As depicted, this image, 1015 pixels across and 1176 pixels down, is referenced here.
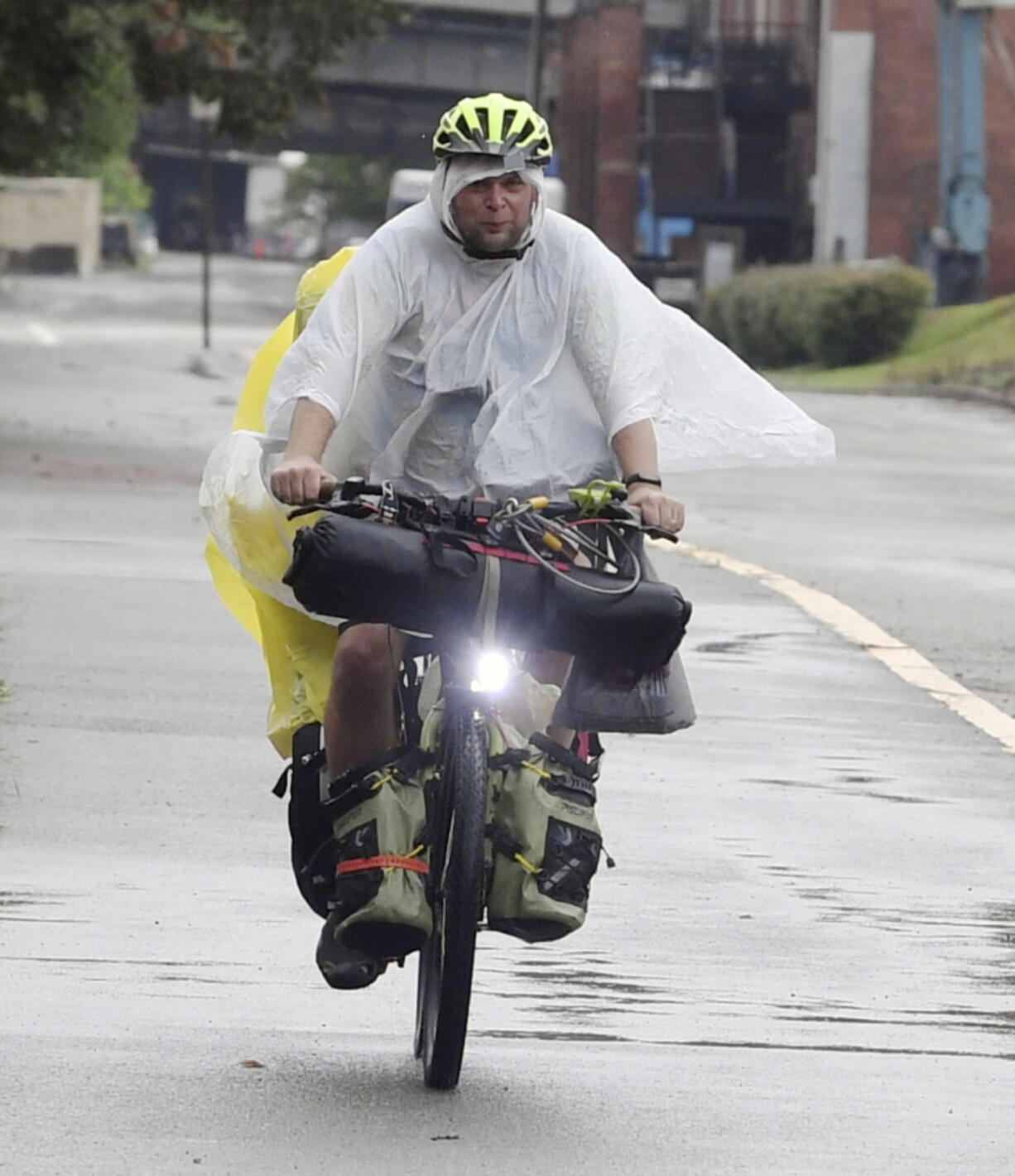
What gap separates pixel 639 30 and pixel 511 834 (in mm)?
67630

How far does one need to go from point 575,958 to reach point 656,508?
5.18ft

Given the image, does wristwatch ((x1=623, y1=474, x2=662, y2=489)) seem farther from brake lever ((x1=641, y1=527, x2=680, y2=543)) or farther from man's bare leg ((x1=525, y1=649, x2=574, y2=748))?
man's bare leg ((x1=525, y1=649, x2=574, y2=748))

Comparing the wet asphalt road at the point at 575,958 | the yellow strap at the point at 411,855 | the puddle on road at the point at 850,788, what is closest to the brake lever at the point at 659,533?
the yellow strap at the point at 411,855

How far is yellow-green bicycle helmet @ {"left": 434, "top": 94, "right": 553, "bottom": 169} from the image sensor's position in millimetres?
5594

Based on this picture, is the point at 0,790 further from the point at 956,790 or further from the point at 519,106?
the point at 519,106

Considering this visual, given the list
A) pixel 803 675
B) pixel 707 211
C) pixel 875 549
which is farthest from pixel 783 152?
pixel 803 675

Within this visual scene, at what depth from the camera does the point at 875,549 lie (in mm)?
16734

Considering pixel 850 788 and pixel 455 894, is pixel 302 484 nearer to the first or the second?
pixel 455 894

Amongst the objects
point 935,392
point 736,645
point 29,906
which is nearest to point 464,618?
point 29,906

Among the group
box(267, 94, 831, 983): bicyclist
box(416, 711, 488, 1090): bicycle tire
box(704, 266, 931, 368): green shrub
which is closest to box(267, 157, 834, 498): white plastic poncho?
box(267, 94, 831, 983): bicyclist

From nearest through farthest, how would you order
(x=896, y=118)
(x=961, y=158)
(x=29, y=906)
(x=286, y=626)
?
(x=286, y=626)
(x=29, y=906)
(x=961, y=158)
(x=896, y=118)

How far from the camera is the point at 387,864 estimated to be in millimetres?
5449

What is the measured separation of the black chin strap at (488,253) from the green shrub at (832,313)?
3953 cm

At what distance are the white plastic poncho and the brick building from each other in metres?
57.1
